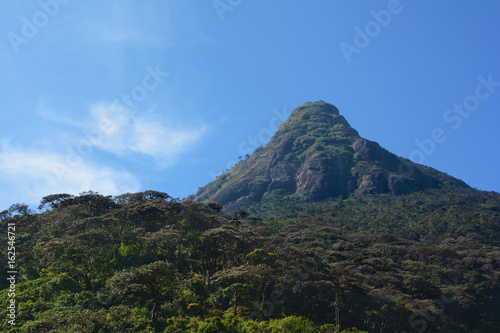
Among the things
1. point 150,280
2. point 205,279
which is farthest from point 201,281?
point 150,280

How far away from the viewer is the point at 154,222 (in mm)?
52719

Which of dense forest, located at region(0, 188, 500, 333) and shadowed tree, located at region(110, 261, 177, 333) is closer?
shadowed tree, located at region(110, 261, 177, 333)

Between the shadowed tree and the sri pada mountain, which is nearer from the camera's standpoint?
the shadowed tree

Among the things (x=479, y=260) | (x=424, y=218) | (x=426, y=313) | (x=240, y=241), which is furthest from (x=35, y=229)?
(x=424, y=218)

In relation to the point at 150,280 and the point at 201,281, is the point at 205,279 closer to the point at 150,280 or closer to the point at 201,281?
the point at 201,281

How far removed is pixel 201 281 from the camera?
37781 mm

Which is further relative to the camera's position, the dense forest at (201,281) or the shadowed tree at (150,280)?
the dense forest at (201,281)

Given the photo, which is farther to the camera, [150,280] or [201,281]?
[201,281]

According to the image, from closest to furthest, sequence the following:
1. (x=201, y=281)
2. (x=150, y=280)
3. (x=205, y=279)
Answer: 1. (x=150, y=280)
2. (x=201, y=281)
3. (x=205, y=279)

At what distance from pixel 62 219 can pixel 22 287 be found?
19857mm

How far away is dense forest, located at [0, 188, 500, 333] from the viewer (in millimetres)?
27953

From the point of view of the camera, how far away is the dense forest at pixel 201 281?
2795cm

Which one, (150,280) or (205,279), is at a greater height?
(205,279)

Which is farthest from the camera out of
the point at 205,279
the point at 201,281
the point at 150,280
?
the point at 205,279
